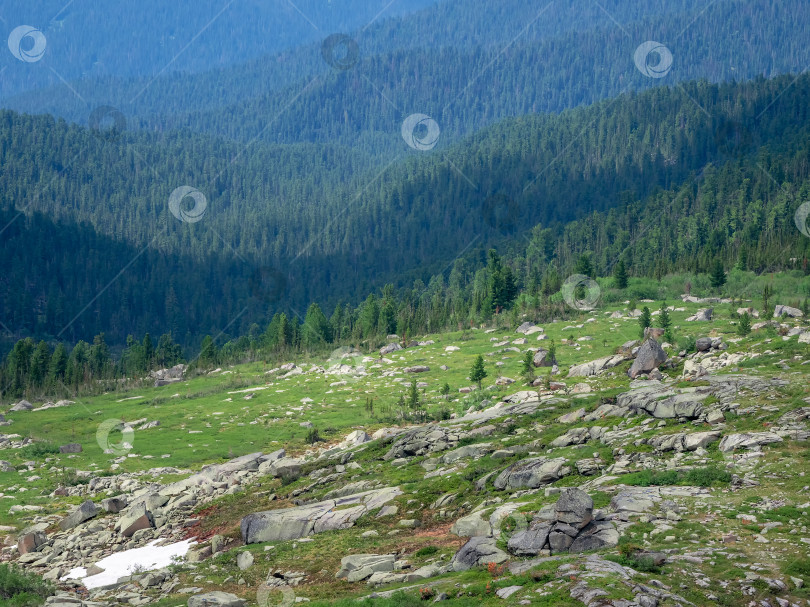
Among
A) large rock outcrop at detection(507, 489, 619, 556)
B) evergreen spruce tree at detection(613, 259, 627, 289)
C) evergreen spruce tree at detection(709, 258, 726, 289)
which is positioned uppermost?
evergreen spruce tree at detection(613, 259, 627, 289)

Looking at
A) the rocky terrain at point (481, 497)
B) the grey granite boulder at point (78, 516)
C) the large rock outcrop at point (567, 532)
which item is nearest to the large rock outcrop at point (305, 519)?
the rocky terrain at point (481, 497)

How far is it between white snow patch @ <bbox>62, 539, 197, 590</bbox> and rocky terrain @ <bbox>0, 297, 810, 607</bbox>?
0.54 feet

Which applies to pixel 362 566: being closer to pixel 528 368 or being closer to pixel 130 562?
pixel 130 562

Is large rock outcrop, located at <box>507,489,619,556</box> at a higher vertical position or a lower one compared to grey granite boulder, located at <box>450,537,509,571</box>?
higher

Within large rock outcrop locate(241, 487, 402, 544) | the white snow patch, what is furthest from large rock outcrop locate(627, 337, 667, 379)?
the white snow patch

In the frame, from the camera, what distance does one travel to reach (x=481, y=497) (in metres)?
41.1

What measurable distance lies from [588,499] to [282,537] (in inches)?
721

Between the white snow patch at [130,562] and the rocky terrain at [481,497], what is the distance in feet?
0.54

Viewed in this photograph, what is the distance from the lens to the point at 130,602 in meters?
34.9

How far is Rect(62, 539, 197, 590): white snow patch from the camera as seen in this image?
135 ft

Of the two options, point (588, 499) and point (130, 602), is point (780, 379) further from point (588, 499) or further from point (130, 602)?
point (130, 602)

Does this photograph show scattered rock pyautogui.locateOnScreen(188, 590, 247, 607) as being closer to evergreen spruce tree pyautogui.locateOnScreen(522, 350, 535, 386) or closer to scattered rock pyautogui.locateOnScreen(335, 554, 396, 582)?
scattered rock pyautogui.locateOnScreen(335, 554, 396, 582)

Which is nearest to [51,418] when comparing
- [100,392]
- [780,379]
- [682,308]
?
[100,392]

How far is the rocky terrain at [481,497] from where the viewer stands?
1099 inches
